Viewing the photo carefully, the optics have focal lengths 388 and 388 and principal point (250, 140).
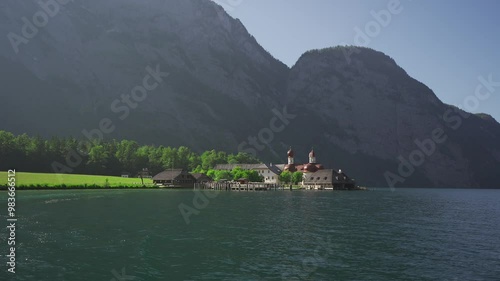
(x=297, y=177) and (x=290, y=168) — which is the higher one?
(x=290, y=168)

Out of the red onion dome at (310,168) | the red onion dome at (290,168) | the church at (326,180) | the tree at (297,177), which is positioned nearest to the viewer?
the church at (326,180)

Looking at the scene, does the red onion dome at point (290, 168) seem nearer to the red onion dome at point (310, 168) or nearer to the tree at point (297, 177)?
the red onion dome at point (310, 168)

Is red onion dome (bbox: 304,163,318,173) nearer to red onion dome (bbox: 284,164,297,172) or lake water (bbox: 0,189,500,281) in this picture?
red onion dome (bbox: 284,164,297,172)

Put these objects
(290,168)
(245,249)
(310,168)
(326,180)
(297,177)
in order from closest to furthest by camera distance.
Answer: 1. (245,249)
2. (326,180)
3. (297,177)
4. (310,168)
5. (290,168)

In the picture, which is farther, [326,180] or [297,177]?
[297,177]

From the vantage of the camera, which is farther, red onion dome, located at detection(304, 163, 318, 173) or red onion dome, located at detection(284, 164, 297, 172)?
red onion dome, located at detection(284, 164, 297, 172)

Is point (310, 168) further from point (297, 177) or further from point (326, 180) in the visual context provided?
point (326, 180)

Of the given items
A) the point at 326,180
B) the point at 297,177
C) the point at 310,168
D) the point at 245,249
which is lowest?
the point at 245,249

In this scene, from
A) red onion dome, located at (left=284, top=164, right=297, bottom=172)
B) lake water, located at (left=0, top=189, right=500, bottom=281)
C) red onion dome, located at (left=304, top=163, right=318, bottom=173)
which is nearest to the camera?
lake water, located at (left=0, top=189, right=500, bottom=281)

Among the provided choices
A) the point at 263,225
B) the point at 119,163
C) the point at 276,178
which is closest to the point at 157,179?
the point at 119,163

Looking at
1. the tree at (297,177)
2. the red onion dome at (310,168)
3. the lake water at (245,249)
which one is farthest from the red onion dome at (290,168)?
the lake water at (245,249)

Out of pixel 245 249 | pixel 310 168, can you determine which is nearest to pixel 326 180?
pixel 310 168

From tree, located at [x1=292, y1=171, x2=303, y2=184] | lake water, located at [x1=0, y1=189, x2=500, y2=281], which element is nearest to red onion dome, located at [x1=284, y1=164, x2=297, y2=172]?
tree, located at [x1=292, y1=171, x2=303, y2=184]

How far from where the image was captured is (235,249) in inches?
1238
